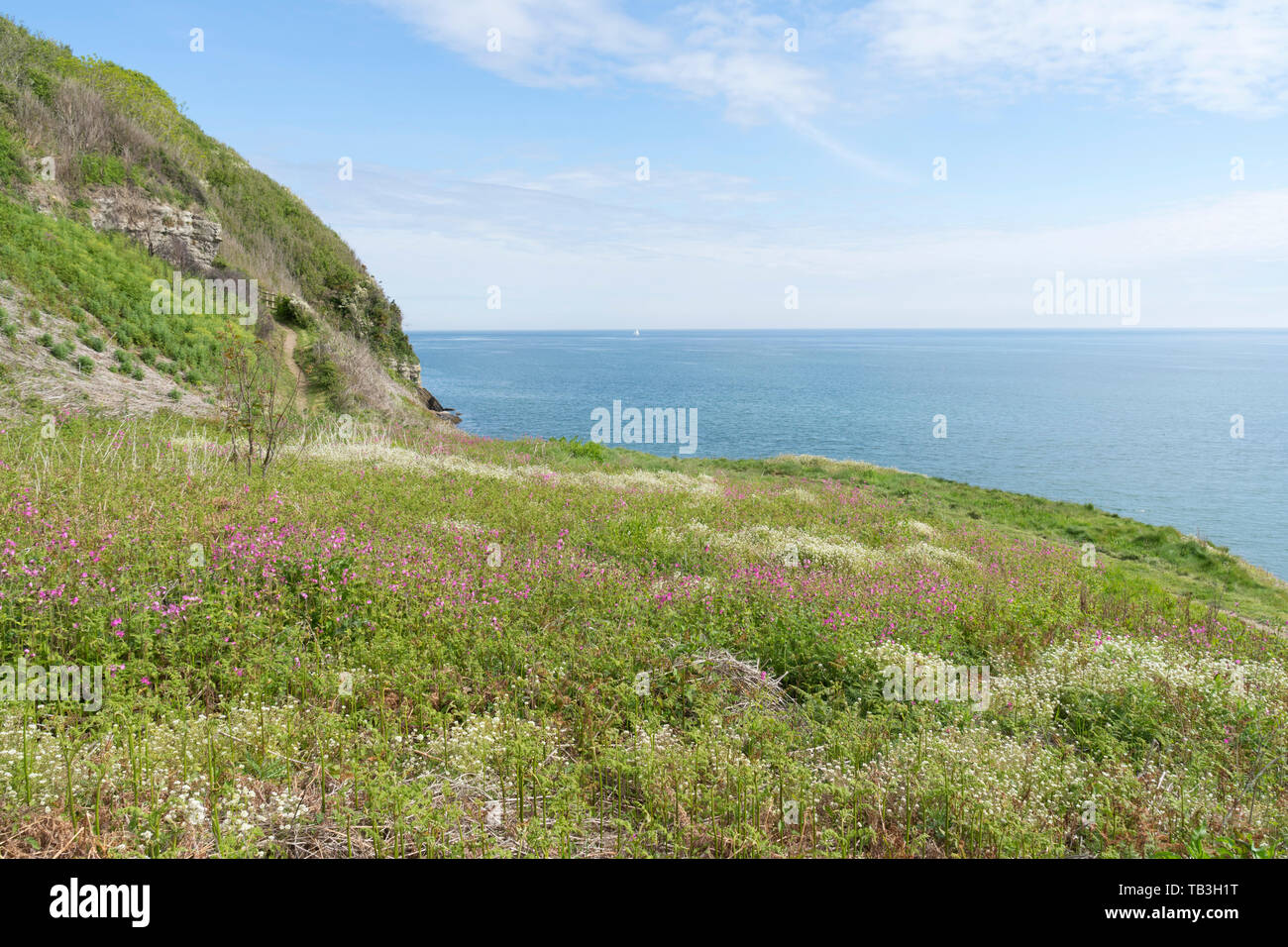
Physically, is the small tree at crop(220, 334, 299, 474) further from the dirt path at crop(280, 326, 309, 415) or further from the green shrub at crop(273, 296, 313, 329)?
the green shrub at crop(273, 296, 313, 329)

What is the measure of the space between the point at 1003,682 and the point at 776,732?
314 centimetres

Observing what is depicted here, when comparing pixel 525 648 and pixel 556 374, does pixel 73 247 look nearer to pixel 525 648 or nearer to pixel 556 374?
pixel 525 648

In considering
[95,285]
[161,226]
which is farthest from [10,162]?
[95,285]

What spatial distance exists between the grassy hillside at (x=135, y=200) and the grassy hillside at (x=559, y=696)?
13.6 m

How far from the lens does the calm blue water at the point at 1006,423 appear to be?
44094 millimetres

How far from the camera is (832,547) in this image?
13008mm

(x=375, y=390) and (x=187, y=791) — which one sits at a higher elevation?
(x=375, y=390)

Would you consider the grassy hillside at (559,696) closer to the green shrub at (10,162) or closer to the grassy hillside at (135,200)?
the grassy hillside at (135,200)

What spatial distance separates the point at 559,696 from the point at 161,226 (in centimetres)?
3386

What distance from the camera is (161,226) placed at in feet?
96.5

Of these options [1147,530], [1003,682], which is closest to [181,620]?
[1003,682]

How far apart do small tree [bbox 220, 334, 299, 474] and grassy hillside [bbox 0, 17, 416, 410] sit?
1636 mm
